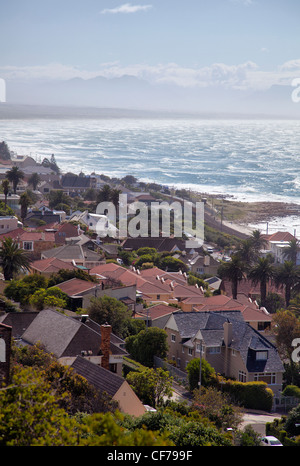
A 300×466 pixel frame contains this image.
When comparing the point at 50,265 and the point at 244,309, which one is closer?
the point at 244,309

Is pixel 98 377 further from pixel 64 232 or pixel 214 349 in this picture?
pixel 64 232

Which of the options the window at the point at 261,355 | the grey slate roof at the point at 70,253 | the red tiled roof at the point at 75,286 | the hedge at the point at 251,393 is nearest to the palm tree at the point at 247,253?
the grey slate roof at the point at 70,253

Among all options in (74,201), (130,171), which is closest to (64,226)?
(74,201)

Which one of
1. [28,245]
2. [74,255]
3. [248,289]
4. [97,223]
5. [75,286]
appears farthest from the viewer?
[97,223]

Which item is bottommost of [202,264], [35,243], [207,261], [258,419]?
[202,264]

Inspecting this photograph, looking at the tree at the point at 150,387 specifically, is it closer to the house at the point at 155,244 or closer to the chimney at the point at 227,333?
the chimney at the point at 227,333

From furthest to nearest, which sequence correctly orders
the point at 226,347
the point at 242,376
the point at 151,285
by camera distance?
the point at 151,285
the point at 226,347
the point at 242,376

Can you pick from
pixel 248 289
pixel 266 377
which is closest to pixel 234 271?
pixel 248 289

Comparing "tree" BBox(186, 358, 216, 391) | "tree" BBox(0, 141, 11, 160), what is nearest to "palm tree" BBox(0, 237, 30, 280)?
"tree" BBox(186, 358, 216, 391)
